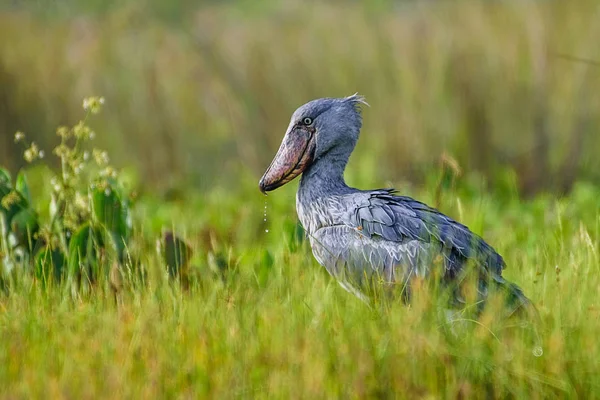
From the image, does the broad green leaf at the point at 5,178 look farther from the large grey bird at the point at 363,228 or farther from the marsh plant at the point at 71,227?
the large grey bird at the point at 363,228

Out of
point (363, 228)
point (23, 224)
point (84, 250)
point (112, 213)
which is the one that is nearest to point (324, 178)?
point (363, 228)

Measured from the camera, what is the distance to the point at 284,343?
10.4 feet

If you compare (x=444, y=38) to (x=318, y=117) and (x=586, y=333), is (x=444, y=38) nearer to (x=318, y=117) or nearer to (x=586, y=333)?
(x=318, y=117)

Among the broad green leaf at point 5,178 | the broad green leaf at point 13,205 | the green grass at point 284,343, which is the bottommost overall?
the green grass at point 284,343

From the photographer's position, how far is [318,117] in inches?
170

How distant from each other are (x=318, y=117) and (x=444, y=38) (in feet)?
10.2

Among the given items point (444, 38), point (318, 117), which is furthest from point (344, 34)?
point (318, 117)

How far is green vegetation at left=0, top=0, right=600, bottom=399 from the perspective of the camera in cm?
303

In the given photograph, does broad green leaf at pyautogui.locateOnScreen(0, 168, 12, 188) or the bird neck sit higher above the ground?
broad green leaf at pyautogui.locateOnScreen(0, 168, 12, 188)

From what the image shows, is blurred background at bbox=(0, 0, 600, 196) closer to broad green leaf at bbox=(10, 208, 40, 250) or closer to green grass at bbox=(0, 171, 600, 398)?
broad green leaf at bbox=(10, 208, 40, 250)

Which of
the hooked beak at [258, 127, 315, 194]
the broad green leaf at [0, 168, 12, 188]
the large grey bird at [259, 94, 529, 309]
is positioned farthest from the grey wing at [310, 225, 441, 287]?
the broad green leaf at [0, 168, 12, 188]

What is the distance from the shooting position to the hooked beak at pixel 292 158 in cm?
430

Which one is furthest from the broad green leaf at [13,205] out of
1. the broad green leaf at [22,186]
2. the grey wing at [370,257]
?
the grey wing at [370,257]

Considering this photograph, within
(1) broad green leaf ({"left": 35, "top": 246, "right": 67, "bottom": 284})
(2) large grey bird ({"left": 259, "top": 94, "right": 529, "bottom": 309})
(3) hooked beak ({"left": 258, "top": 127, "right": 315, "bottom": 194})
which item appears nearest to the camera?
(2) large grey bird ({"left": 259, "top": 94, "right": 529, "bottom": 309})
